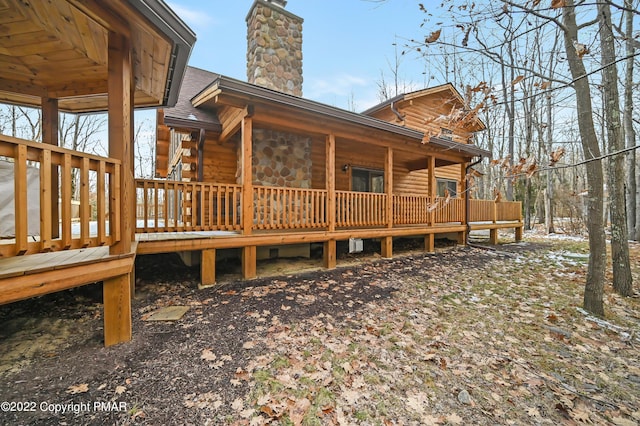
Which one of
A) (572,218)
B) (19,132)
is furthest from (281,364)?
(19,132)

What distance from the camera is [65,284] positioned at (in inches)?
95.9

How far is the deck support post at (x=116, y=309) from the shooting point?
9.20ft

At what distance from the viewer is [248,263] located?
16.9 ft

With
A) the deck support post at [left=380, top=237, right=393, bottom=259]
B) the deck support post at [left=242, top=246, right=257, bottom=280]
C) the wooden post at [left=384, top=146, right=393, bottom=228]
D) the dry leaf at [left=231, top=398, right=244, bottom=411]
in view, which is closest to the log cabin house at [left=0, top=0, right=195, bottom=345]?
the dry leaf at [left=231, top=398, right=244, bottom=411]

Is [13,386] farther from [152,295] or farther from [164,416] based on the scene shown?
[152,295]

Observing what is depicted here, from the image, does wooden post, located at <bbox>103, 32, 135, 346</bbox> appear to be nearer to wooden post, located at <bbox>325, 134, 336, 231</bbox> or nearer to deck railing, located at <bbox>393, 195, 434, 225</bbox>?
wooden post, located at <bbox>325, 134, 336, 231</bbox>

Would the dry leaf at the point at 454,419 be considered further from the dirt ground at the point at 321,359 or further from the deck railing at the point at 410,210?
the deck railing at the point at 410,210

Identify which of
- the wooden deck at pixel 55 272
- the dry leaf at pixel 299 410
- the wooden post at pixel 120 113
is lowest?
the dry leaf at pixel 299 410

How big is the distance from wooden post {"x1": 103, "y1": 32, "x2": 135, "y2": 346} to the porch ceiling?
0.28 meters

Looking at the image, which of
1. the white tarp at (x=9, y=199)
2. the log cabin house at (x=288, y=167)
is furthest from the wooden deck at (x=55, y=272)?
the log cabin house at (x=288, y=167)

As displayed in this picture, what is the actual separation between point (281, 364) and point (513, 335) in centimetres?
301

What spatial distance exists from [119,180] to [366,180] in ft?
27.3

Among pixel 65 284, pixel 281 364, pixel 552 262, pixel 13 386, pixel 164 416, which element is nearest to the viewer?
pixel 164 416

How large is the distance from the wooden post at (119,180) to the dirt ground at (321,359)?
264 millimetres
